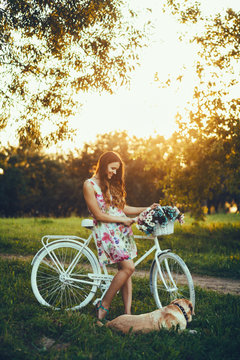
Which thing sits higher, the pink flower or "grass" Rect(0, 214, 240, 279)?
the pink flower

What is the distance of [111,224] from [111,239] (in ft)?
0.60

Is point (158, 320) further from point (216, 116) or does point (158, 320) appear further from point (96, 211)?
point (216, 116)

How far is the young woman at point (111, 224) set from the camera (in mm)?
4191

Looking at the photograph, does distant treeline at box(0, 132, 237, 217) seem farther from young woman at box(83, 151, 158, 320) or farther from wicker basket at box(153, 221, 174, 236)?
wicker basket at box(153, 221, 174, 236)

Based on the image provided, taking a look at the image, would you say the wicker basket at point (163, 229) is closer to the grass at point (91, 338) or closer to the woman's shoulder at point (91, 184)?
the woman's shoulder at point (91, 184)

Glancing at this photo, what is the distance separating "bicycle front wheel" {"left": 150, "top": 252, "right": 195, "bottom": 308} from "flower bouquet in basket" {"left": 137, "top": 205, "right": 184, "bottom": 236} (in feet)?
1.14

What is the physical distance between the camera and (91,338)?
346cm

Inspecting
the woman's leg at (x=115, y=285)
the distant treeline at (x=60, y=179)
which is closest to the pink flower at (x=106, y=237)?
the woman's leg at (x=115, y=285)

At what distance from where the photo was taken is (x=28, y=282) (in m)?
5.40

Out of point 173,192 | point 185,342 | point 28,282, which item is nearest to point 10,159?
point 173,192

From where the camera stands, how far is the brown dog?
3.79 meters

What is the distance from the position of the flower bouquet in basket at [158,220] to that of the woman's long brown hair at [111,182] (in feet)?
1.37

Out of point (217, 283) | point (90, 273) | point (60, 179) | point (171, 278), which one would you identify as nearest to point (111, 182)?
point (90, 273)

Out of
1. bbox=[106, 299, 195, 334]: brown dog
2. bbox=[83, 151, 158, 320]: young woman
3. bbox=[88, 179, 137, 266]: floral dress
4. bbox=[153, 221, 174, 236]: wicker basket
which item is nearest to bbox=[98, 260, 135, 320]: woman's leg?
bbox=[83, 151, 158, 320]: young woman
